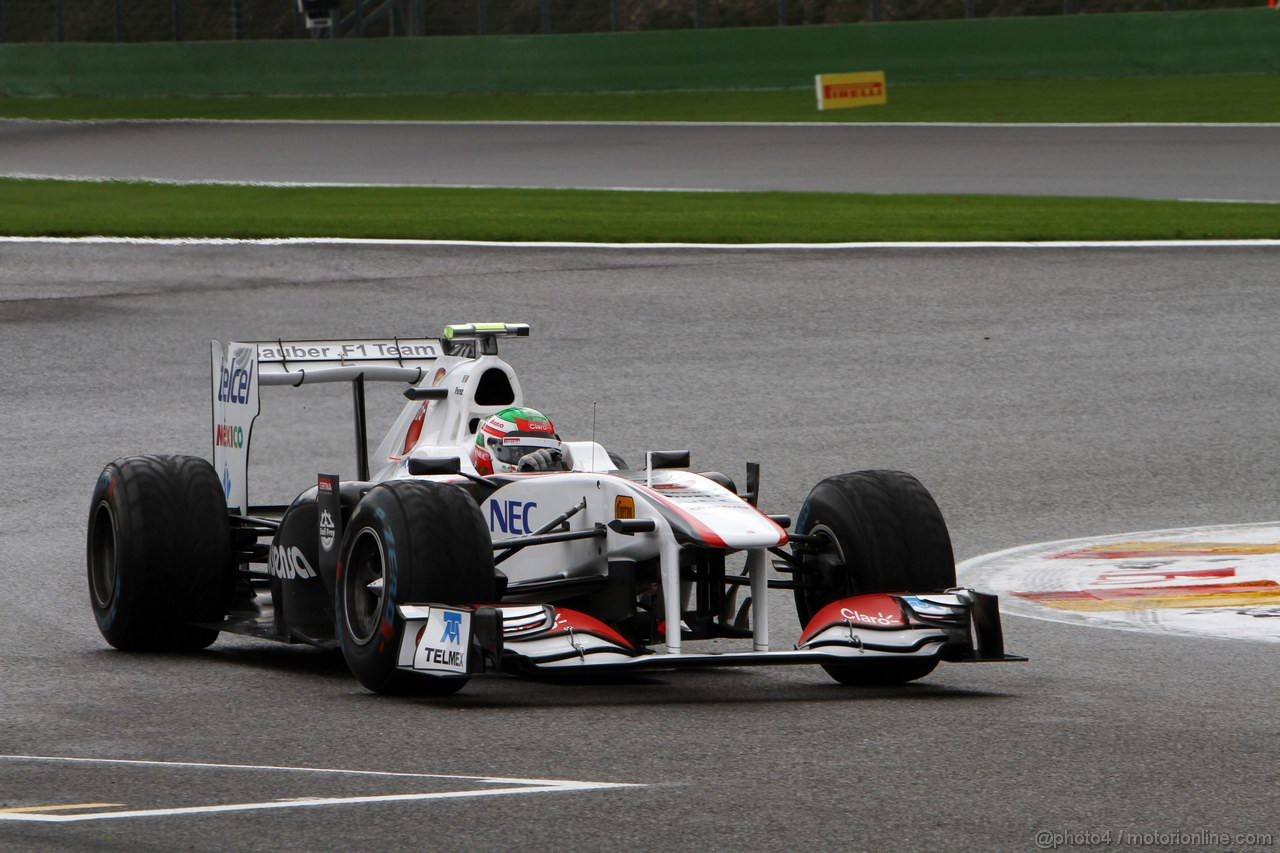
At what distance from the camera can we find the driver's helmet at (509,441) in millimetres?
Answer: 8867

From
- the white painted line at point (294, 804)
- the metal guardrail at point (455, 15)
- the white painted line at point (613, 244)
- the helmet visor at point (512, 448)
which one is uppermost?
the metal guardrail at point (455, 15)

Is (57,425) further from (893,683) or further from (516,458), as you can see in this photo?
(893,683)

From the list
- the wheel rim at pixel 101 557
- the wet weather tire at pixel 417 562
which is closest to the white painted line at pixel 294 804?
the wet weather tire at pixel 417 562

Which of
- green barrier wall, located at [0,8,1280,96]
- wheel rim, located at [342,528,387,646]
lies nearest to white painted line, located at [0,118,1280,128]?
green barrier wall, located at [0,8,1280,96]

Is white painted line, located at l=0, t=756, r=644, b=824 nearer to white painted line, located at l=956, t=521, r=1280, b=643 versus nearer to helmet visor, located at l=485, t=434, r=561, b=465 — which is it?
helmet visor, located at l=485, t=434, r=561, b=465

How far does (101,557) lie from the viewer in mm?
9625

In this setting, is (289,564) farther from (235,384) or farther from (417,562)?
(417,562)

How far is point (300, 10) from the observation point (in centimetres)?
4188

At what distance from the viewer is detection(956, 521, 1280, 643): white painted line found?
31.8 ft

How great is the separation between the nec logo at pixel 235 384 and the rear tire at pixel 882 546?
9.88ft

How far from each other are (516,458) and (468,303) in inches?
363

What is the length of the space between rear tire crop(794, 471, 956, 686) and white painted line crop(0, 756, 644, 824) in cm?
236

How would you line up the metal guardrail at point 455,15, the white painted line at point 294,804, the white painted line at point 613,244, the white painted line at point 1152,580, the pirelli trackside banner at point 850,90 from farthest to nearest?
1. the metal guardrail at point 455,15
2. the pirelli trackside banner at point 850,90
3. the white painted line at point 613,244
4. the white painted line at point 1152,580
5. the white painted line at point 294,804

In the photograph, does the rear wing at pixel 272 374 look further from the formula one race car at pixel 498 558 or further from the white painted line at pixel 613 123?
the white painted line at pixel 613 123
